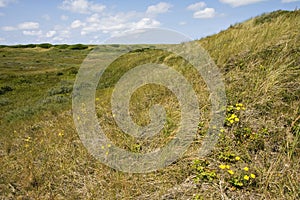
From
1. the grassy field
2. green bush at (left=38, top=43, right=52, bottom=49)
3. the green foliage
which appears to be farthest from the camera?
green bush at (left=38, top=43, right=52, bottom=49)

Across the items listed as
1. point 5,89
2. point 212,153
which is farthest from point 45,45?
point 212,153

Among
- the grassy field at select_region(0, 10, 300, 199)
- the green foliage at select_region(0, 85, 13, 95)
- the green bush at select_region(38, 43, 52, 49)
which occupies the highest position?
the green bush at select_region(38, 43, 52, 49)

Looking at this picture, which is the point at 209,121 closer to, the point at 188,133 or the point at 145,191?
the point at 188,133

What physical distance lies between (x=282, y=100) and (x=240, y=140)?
103 cm

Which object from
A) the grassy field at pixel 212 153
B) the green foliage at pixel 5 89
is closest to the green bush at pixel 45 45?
the green foliage at pixel 5 89

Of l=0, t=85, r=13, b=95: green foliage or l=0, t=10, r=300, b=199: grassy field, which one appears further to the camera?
l=0, t=85, r=13, b=95: green foliage

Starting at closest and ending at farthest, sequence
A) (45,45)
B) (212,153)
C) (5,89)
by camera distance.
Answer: (212,153), (5,89), (45,45)

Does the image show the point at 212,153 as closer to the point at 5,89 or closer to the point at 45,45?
the point at 5,89

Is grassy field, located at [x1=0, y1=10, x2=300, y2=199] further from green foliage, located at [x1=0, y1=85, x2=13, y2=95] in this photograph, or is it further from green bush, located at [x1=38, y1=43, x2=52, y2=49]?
green bush, located at [x1=38, y1=43, x2=52, y2=49]

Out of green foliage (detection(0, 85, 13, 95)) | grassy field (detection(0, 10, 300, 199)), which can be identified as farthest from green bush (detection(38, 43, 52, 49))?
grassy field (detection(0, 10, 300, 199))

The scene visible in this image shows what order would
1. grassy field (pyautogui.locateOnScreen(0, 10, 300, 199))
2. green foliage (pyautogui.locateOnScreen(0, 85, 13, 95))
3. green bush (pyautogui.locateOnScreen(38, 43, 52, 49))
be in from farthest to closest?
green bush (pyautogui.locateOnScreen(38, 43, 52, 49)) < green foliage (pyautogui.locateOnScreen(0, 85, 13, 95)) < grassy field (pyautogui.locateOnScreen(0, 10, 300, 199))

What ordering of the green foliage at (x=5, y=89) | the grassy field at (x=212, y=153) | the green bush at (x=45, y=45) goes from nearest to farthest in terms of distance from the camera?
the grassy field at (x=212, y=153) → the green foliage at (x=5, y=89) → the green bush at (x=45, y=45)

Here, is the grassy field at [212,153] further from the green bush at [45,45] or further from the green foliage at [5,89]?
the green bush at [45,45]

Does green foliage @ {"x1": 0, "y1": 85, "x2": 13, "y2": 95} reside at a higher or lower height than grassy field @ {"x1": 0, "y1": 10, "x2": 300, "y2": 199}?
lower
